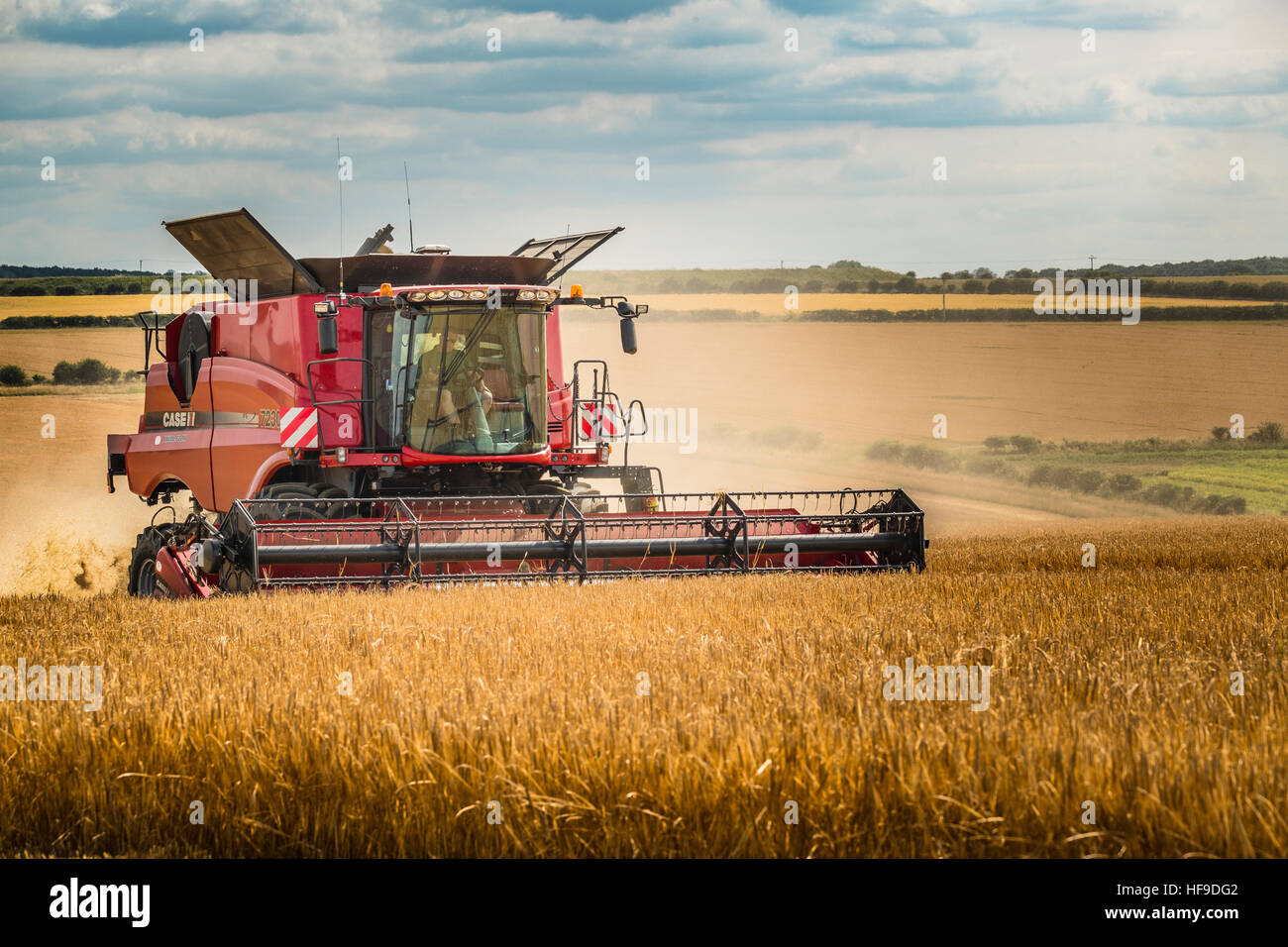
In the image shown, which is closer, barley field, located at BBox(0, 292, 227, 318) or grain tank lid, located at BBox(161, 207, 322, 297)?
grain tank lid, located at BBox(161, 207, 322, 297)

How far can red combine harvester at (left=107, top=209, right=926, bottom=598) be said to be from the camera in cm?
957

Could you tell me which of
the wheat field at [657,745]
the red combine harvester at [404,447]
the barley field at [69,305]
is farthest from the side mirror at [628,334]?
the barley field at [69,305]

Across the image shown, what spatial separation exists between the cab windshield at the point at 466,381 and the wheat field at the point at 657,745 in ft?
14.8

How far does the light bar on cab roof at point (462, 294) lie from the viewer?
426 inches

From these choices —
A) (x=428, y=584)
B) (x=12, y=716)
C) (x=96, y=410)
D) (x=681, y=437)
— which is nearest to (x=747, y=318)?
(x=681, y=437)

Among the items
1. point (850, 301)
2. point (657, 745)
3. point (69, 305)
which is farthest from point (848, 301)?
point (657, 745)

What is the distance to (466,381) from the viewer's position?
1111 cm

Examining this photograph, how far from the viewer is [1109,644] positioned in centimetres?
586

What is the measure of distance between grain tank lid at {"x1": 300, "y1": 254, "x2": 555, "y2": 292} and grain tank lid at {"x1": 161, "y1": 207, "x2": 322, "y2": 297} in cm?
18

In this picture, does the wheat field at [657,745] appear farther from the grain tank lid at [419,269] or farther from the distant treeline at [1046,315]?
the distant treeline at [1046,315]

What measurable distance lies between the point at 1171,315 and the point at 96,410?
4218 centimetres
